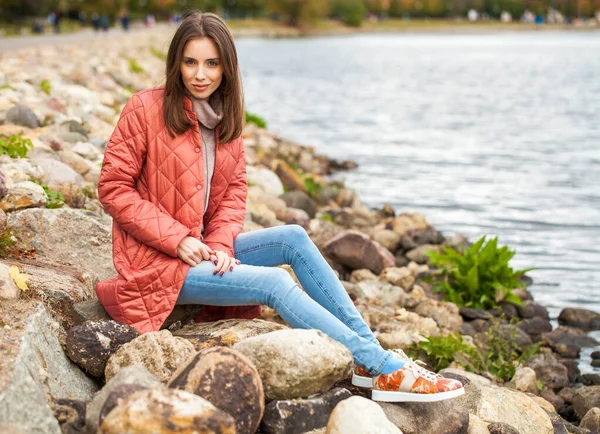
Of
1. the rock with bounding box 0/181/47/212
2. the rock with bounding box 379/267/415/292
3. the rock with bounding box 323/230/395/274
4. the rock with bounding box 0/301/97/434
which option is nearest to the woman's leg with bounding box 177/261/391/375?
the rock with bounding box 0/301/97/434

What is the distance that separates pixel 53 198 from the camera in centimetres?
617

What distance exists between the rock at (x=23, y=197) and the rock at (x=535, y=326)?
4662mm

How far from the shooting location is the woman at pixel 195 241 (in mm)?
4309

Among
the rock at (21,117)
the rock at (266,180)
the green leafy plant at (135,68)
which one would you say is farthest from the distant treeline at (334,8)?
the rock at (21,117)

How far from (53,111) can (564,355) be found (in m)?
6.29

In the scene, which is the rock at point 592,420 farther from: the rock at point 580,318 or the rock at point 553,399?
the rock at point 580,318

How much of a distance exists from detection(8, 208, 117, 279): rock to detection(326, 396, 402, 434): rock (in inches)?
79.5

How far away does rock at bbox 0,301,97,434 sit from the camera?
3.44m

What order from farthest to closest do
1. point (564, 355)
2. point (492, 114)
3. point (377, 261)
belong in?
point (492, 114), point (377, 261), point (564, 355)

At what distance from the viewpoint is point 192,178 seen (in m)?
4.59

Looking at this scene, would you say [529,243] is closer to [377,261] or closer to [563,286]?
[563,286]

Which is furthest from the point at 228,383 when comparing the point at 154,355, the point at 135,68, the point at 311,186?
the point at 135,68

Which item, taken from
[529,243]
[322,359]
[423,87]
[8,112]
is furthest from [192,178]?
[423,87]

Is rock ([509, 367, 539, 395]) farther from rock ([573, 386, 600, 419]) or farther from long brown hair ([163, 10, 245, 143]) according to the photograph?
long brown hair ([163, 10, 245, 143])
